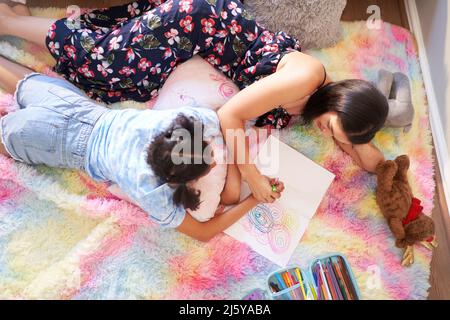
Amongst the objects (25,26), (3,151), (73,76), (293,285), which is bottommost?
(293,285)

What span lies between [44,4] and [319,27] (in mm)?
771

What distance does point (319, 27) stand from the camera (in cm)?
120

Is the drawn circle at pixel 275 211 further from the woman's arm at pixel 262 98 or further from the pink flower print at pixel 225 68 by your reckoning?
the pink flower print at pixel 225 68

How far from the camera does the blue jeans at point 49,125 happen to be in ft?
3.25

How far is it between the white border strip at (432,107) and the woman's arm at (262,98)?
0.42m

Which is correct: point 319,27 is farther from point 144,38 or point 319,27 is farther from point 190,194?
point 190,194

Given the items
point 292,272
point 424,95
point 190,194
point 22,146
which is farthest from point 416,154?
point 22,146

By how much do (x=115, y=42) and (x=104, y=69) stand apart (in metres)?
0.07

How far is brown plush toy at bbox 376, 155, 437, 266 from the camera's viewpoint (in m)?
1.07

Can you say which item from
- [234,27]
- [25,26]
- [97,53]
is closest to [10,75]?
[25,26]

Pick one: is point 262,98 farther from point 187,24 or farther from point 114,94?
point 114,94

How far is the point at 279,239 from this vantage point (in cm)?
108

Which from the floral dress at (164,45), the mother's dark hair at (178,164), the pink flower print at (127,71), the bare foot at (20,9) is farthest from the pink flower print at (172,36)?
the bare foot at (20,9)

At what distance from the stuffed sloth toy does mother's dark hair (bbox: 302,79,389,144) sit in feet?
0.65
